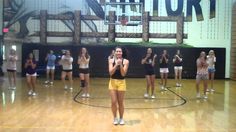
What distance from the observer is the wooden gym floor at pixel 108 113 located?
8.78 metres

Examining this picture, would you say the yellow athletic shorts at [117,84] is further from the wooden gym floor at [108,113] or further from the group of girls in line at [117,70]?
the wooden gym floor at [108,113]

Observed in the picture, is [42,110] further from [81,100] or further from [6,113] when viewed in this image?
[81,100]

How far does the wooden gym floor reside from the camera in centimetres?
878

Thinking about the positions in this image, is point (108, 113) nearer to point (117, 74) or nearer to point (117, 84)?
point (117, 84)

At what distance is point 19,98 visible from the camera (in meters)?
13.7

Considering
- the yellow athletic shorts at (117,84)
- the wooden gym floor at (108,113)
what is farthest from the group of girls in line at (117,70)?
the wooden gym floor at (108,113)

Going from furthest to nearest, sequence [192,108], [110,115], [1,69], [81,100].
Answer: [1,69] → [81,100] → [192,108] → [110,115]

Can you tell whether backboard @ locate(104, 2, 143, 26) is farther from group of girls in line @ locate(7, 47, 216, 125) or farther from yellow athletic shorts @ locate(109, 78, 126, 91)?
yellow athletic shorts @ locate(109, 78, 126, 91)

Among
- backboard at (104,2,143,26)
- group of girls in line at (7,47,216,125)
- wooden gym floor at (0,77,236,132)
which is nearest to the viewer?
wooden gym floor at (0,77,236,132)

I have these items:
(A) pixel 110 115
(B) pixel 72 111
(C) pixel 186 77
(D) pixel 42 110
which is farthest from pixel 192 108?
(C) pixel 186 77

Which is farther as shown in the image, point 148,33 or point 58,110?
point 148,33

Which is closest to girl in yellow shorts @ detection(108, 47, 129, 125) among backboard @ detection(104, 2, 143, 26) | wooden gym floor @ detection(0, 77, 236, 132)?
wooden gym floor @ detection(0, 77, 236, 132)

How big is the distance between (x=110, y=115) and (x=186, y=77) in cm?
1549

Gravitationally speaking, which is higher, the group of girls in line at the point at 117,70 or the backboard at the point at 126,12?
the backboard at the point at 126,12
